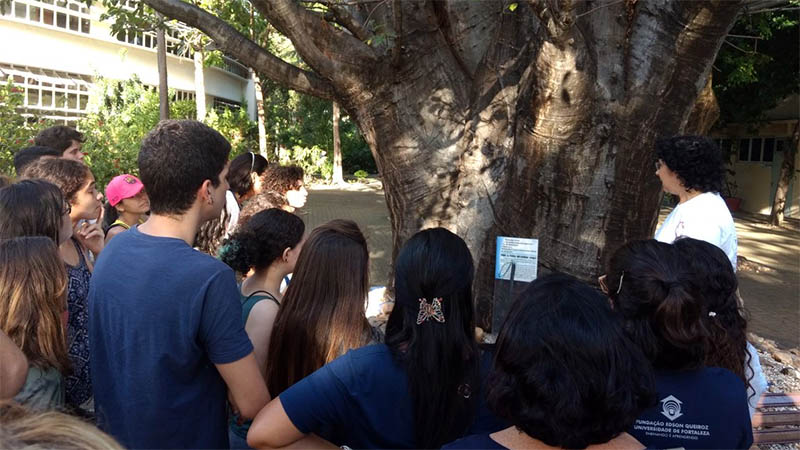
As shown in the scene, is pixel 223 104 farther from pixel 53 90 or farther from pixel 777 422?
pixel 777 422

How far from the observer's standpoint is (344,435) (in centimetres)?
190

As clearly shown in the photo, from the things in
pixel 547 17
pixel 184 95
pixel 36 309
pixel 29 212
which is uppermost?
pixel 184 95

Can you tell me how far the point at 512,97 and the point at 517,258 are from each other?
1.77 m

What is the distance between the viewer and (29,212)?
2.78 meters

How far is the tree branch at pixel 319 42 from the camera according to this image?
4.48 metres

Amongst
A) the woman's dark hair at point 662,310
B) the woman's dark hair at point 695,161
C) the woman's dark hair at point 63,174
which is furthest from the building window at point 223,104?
the woman's dark hair at point 662,310

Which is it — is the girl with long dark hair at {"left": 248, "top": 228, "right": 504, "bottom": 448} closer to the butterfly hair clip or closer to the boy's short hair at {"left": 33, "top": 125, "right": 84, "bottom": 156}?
the butterfly hair clip

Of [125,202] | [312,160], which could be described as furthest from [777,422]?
[312,160]

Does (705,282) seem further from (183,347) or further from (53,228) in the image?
(53,228)

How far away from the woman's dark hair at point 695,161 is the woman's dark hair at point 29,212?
3.20 meters

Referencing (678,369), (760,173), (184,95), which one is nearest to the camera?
(678,369)

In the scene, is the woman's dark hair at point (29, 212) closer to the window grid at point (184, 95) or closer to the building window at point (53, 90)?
Answer: the building window at point (53, 90)

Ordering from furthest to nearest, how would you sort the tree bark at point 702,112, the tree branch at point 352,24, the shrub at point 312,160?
the shrub at point 312,160 < the tree bark at point 702,112 < the tree branch at point 352,24

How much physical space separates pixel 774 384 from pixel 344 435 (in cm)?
438
